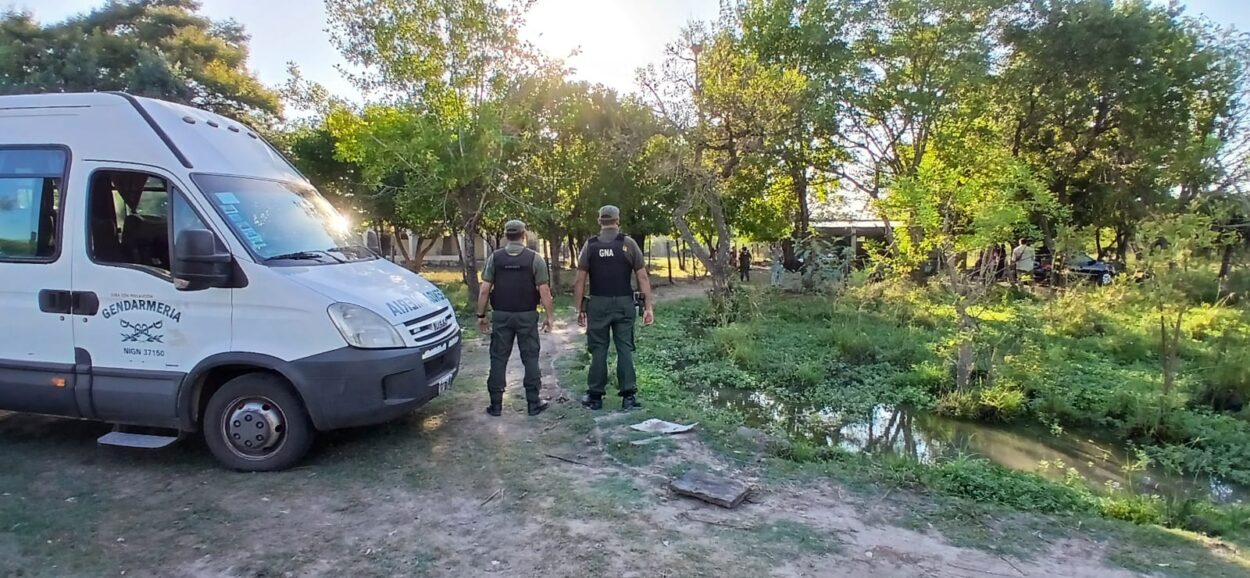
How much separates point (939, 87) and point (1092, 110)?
243 inches

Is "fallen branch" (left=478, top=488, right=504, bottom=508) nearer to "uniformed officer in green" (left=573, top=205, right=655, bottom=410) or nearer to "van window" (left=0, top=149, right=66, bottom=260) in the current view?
"uniformed officer in green" (left=573, top=205, right=655, bottom=410)

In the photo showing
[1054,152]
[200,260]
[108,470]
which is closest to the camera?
[200,260]

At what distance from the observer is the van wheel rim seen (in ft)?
16.0

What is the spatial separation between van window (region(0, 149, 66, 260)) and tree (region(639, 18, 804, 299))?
1064cm

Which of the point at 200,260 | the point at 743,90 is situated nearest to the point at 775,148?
the point at 743,90

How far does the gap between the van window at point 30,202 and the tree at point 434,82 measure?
316 inches

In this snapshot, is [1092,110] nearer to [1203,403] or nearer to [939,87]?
[939,87]

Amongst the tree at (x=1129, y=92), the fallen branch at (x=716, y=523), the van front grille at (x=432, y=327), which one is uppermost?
the tree at (x=1129, y=92)

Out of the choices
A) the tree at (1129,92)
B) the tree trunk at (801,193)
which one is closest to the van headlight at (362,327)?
the tree trunk at (801,193)

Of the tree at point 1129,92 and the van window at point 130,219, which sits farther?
the tree at point 1129,92

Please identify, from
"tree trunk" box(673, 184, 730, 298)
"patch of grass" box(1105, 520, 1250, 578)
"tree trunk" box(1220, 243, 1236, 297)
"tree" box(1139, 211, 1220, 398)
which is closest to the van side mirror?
"patch of grass" box(1105, 520, 1250, 578)

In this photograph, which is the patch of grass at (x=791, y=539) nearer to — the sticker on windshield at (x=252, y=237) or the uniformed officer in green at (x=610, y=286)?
the uniformed officer in green at (x=610, y=286)

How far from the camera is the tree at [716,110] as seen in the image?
13.7m

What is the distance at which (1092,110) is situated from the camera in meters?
19.2
